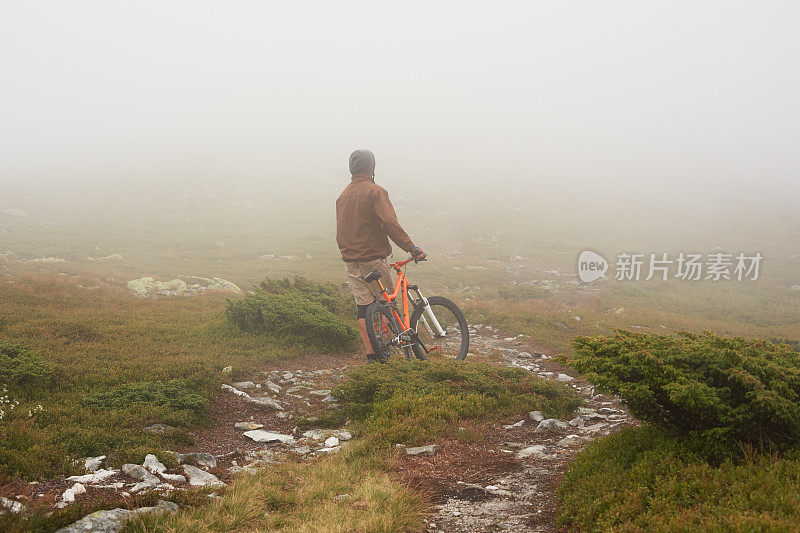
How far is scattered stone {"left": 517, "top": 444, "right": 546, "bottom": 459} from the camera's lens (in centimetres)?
599

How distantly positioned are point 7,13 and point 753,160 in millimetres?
248772

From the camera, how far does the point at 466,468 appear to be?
222 inches

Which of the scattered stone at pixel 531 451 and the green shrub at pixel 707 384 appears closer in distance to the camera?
the green shrub at pixel 707 384

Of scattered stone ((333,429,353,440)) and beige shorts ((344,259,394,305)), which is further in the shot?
beige shorts ((344,259,394,305))

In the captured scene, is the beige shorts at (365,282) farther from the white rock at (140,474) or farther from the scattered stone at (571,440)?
the white rock at (140,474)

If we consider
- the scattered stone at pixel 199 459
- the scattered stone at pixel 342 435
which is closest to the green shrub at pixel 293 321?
the scattered stone at pixel 342 435

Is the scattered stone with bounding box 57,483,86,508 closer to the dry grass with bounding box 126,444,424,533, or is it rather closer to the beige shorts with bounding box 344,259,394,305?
the dry grass with bounding box 126,444,424,533

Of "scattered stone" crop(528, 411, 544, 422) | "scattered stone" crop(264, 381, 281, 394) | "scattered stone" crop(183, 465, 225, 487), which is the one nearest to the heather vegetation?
"scattered stone" crop(528, 411, 544, 422)

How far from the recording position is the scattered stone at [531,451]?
5988 mm

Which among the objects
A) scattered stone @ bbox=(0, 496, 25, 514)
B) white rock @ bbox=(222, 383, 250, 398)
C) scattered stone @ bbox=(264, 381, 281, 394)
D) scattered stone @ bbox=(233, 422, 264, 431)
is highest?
scattered stone @ bbox=(0, 496, 25, 514)

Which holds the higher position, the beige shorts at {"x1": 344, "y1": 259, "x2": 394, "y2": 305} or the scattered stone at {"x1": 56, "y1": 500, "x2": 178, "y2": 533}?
the beige shorts at {"x1": 344, "y1": 259, "x2": 394, "y2": 305}

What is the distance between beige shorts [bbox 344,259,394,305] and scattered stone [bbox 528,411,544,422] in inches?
135

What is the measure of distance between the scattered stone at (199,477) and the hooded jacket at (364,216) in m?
4.63

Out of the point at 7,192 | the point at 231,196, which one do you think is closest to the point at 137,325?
the point at 231,196
